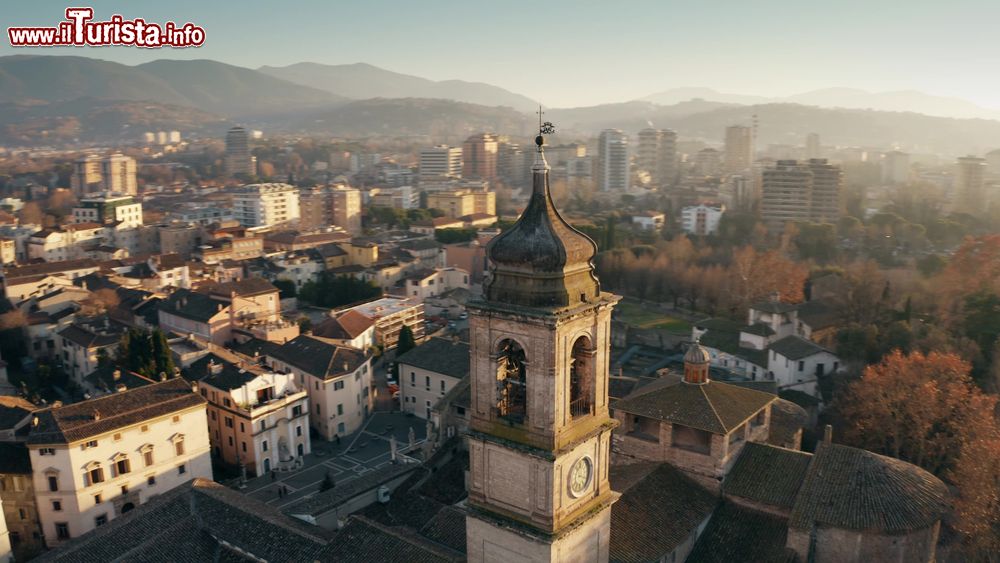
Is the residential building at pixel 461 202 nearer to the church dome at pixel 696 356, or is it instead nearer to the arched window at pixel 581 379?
the church dome at pixel 696 356

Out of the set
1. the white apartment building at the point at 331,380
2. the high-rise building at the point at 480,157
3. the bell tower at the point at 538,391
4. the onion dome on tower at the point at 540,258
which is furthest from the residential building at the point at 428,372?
the high-rise building at the point at 480,157

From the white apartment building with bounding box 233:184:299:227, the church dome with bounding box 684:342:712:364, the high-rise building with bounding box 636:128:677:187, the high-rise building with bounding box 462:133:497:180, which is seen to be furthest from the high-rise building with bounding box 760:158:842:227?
the high-rise building with bounding box 636:128:677:187

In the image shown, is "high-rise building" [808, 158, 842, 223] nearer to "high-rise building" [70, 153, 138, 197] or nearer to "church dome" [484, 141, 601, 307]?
"church dome" [484, 141, 601, 307]

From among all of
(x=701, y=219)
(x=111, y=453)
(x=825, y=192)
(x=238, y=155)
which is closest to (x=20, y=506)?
(x=111, y=453)

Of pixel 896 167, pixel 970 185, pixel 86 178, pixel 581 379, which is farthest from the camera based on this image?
pixel 896 167

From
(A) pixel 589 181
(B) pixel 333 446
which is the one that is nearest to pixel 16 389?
(B) pixel 333 446

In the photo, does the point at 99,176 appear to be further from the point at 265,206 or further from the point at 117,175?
the point at 265,206

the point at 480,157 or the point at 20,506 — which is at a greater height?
the point at 480,157
